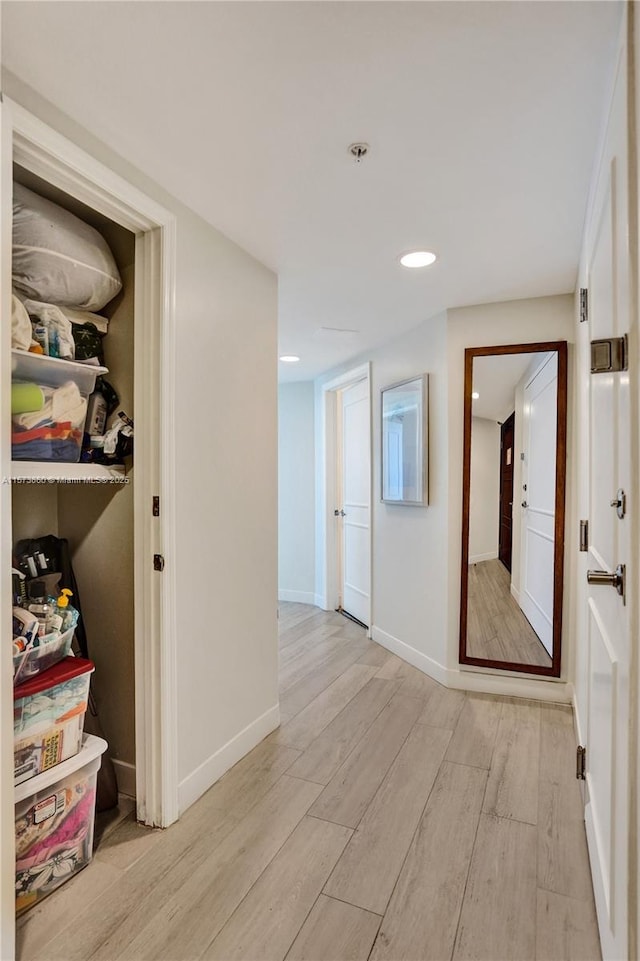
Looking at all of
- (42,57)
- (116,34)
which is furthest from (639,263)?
(42,57)

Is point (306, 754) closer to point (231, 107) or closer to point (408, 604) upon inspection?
point (408, 604)

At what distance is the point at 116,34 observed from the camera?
1191 mm

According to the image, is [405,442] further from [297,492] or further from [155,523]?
[155,523]

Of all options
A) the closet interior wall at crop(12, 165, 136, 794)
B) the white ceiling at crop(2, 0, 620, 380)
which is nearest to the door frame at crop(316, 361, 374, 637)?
the white ceiling at crop(2, 0, 620, 380)

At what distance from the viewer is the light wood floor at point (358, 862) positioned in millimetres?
1354

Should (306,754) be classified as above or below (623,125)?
below

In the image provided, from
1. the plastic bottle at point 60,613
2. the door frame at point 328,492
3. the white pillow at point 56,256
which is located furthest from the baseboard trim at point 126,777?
the door frame at point 328,492

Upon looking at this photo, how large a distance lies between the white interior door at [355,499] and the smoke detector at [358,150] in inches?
97.8

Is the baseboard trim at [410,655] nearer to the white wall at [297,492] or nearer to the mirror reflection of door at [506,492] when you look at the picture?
the mirror reflection of door at [506,492]

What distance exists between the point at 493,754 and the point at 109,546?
190cm

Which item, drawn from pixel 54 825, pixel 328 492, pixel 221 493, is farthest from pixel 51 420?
pixel 328 492

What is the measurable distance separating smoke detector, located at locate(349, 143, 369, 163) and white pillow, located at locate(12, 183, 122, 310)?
0.92 metres

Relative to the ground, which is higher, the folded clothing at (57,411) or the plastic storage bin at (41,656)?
the folded clothing at (57,411)

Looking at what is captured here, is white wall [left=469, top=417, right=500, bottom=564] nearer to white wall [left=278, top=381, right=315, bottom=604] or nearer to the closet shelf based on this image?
the closet shelf
